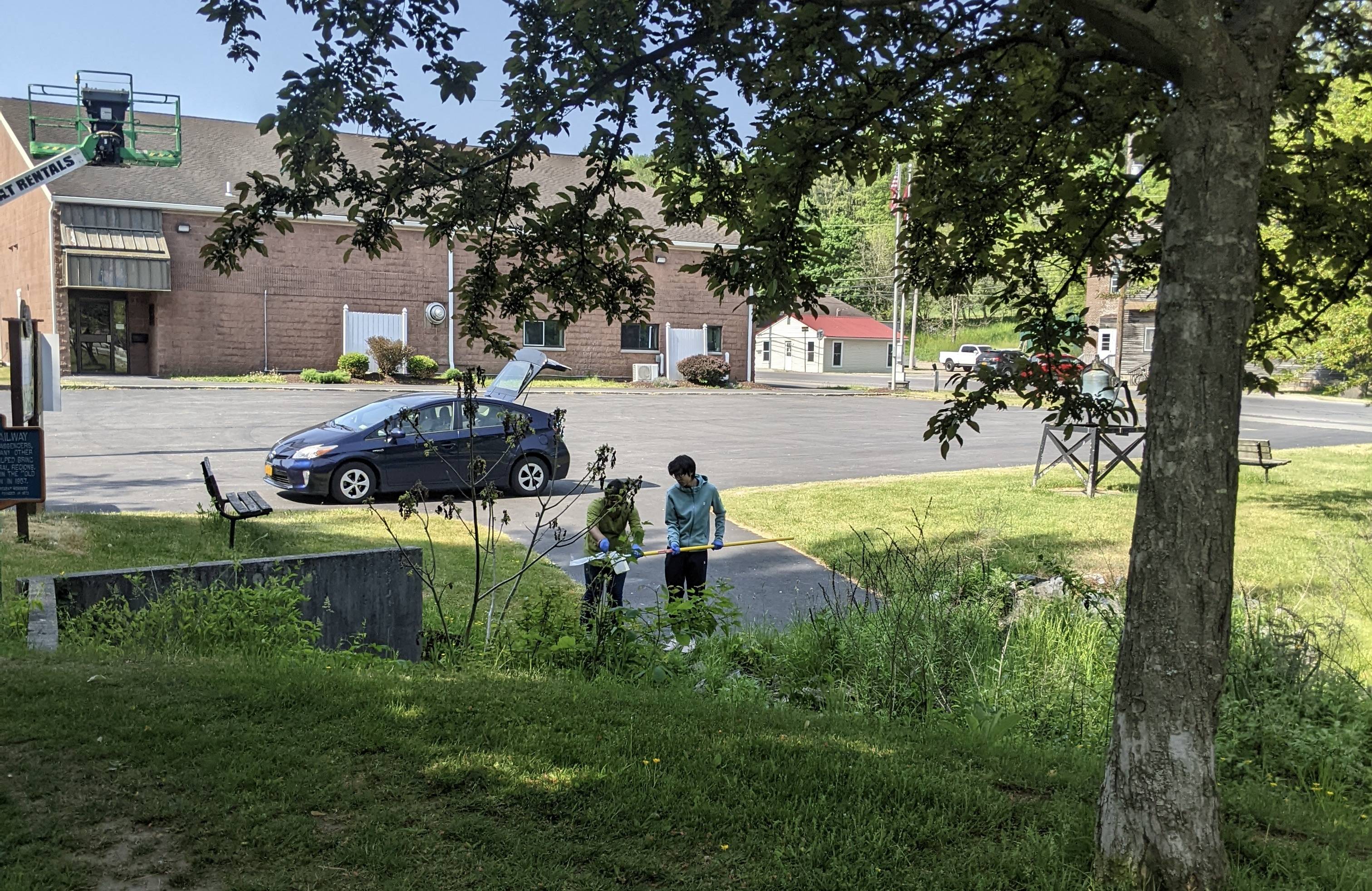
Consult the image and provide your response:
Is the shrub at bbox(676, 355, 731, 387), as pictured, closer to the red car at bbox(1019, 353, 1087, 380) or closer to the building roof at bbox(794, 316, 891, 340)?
the building roof at bbox(794, 316, 891, 340)

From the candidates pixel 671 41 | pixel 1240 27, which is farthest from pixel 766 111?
pixel 1240 27

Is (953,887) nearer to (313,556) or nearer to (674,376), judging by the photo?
(313,556)

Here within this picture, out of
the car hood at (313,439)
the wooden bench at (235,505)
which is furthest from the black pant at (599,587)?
the car hood at (313,439)

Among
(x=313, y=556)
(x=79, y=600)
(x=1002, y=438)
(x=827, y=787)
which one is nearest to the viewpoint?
(x=827, y=787)

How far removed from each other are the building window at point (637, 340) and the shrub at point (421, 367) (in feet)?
28.4

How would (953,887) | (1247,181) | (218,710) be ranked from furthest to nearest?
(218,710) < (953,887) < (1247,181)

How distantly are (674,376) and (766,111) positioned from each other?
37.0 metres

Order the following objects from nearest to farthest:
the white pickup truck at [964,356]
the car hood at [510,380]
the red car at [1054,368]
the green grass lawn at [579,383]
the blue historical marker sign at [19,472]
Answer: the red car at [1054,368] < the blue historical marker sign at [19,472] < the car hood at [510,380] < the green grass lawn at [579,383] < the white pickup truck at [964,356]

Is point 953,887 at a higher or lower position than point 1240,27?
lower

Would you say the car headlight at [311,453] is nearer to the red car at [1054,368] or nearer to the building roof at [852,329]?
the red car at [1054,368]

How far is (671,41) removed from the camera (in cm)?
557

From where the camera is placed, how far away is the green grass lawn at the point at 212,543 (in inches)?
356

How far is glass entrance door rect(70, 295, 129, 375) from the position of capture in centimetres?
3459

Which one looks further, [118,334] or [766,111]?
[118,334]
